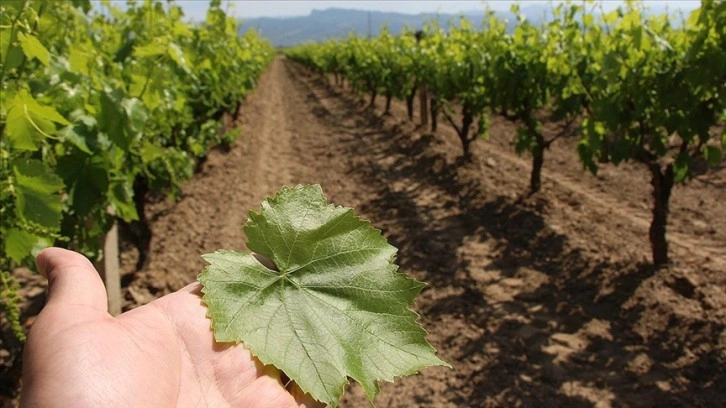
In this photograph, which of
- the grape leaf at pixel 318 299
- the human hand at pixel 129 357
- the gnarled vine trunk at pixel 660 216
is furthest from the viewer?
the gnarled vine trunk at pixel 660 216

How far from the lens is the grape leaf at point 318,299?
136 centimetres

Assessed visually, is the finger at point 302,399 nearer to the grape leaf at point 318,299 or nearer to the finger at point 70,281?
the grape leaf at point 318,299

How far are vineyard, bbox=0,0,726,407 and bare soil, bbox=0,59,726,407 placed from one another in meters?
0.02

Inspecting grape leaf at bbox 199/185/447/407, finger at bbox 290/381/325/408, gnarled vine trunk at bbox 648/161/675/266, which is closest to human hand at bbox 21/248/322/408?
finger at bbox 290/381/325/408

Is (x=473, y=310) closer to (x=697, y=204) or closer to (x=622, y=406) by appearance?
(x=622, y=406)

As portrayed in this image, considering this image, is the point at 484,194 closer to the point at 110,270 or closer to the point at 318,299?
the point at 110,270

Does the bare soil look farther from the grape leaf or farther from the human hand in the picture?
the grape leaf

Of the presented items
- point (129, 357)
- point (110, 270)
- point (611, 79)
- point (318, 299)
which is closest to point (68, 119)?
point (110, 270)

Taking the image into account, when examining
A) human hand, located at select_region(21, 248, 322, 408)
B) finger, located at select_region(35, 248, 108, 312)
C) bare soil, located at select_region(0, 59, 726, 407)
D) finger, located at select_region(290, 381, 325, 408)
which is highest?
finger, located at select_region(35, 248, 108, 312)

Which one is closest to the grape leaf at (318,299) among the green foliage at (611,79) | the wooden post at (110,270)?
the wooden post at (110,270)

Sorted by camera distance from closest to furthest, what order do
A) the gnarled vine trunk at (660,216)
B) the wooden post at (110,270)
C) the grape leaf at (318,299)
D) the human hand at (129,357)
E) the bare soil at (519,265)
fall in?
the human hand at (129,357) → the grape leaf at (318,299) → the bare soil at (519,265) → the wooden post at (110,270) → the gnarled vine trunk at (660,216)

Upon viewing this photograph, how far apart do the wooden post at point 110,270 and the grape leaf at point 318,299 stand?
2861 millimetres

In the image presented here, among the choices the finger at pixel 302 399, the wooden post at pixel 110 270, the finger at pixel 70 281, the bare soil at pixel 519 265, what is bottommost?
the bare soil at pixel 519 265

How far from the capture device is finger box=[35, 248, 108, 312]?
1422mm
